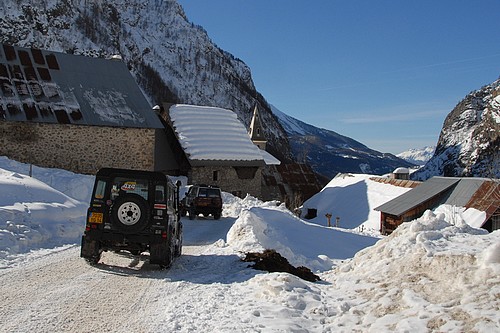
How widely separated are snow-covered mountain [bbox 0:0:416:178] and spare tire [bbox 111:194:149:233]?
79.7 meters

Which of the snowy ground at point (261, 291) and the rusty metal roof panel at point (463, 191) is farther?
the rusty metal roof panel at point (463, 191)

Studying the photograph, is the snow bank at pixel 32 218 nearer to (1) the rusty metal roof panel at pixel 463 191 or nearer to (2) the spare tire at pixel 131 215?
(2) the spare tire at pixel 131 215

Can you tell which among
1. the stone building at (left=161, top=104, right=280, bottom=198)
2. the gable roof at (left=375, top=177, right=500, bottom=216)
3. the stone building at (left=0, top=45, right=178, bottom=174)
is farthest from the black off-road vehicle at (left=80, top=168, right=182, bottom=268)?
the stone building at (left=161, top=104, right=280, bottom=198)

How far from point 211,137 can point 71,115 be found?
512 inches

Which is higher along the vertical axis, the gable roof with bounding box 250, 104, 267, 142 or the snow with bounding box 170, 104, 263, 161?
the gable roof with bounding box 250, 104, 267, 142

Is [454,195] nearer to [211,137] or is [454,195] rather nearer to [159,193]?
[211,137]

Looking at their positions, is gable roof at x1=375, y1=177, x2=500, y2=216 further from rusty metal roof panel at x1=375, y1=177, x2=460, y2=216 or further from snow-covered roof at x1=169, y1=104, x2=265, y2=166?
snow-covered roof at x1=169, y1=104, x2=265, y2=166

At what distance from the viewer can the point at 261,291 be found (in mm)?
7426

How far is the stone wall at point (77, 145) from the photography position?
28.4 m

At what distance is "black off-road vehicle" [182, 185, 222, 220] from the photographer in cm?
2334

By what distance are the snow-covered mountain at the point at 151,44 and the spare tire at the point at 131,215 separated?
79724 millimetres

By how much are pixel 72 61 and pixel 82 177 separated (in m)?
11.5

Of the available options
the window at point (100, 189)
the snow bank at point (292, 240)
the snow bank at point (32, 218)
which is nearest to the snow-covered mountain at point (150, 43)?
the snow bank at point (32, 218)

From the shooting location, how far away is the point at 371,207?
40.0m
